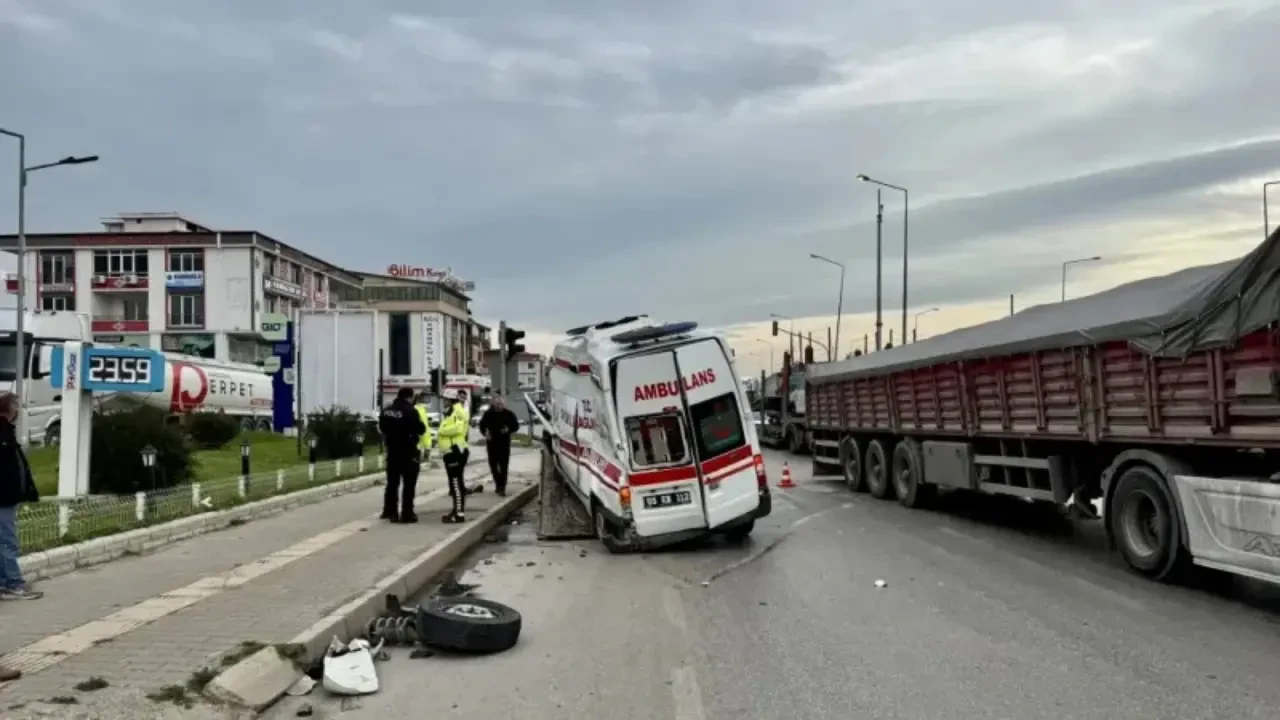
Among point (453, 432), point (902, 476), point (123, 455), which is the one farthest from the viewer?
point (902, 476)

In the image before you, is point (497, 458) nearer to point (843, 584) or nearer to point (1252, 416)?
point (843, 584)

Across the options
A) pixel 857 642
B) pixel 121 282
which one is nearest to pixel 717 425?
pixel 857 642

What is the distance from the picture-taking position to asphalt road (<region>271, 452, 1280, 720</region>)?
5.87 meters

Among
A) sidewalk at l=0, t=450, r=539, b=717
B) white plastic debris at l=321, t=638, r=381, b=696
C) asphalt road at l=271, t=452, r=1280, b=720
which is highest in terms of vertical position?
sidewalk at l=0, t=450, r=539, b=717

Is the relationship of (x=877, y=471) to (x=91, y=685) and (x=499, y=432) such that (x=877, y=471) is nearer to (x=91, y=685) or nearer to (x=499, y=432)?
(x=499, y=432)

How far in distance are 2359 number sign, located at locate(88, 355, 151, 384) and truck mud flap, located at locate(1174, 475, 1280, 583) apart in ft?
41.6

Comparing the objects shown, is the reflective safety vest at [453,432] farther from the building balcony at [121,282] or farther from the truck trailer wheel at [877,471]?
the building balcony at [121,282]

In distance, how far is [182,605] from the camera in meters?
8.20

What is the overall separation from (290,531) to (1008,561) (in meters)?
8.65

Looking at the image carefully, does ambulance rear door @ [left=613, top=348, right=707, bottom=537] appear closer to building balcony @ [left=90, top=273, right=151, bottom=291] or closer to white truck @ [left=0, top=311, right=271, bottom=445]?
white truck @ [left=0, top=311, right=271, bottom=445]

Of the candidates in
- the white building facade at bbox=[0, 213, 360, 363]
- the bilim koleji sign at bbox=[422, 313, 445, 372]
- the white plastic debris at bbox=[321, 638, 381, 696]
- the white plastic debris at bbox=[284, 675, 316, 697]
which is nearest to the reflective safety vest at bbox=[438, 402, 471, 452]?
the white plastic debris at bbox=[321, 638, 381, 696]

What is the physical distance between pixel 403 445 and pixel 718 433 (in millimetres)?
4516

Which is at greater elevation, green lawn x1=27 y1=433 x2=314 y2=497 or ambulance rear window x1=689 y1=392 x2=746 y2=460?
ambulance rear window x1=689 y1=392 x2=746 y2=460

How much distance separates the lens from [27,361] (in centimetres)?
2950
